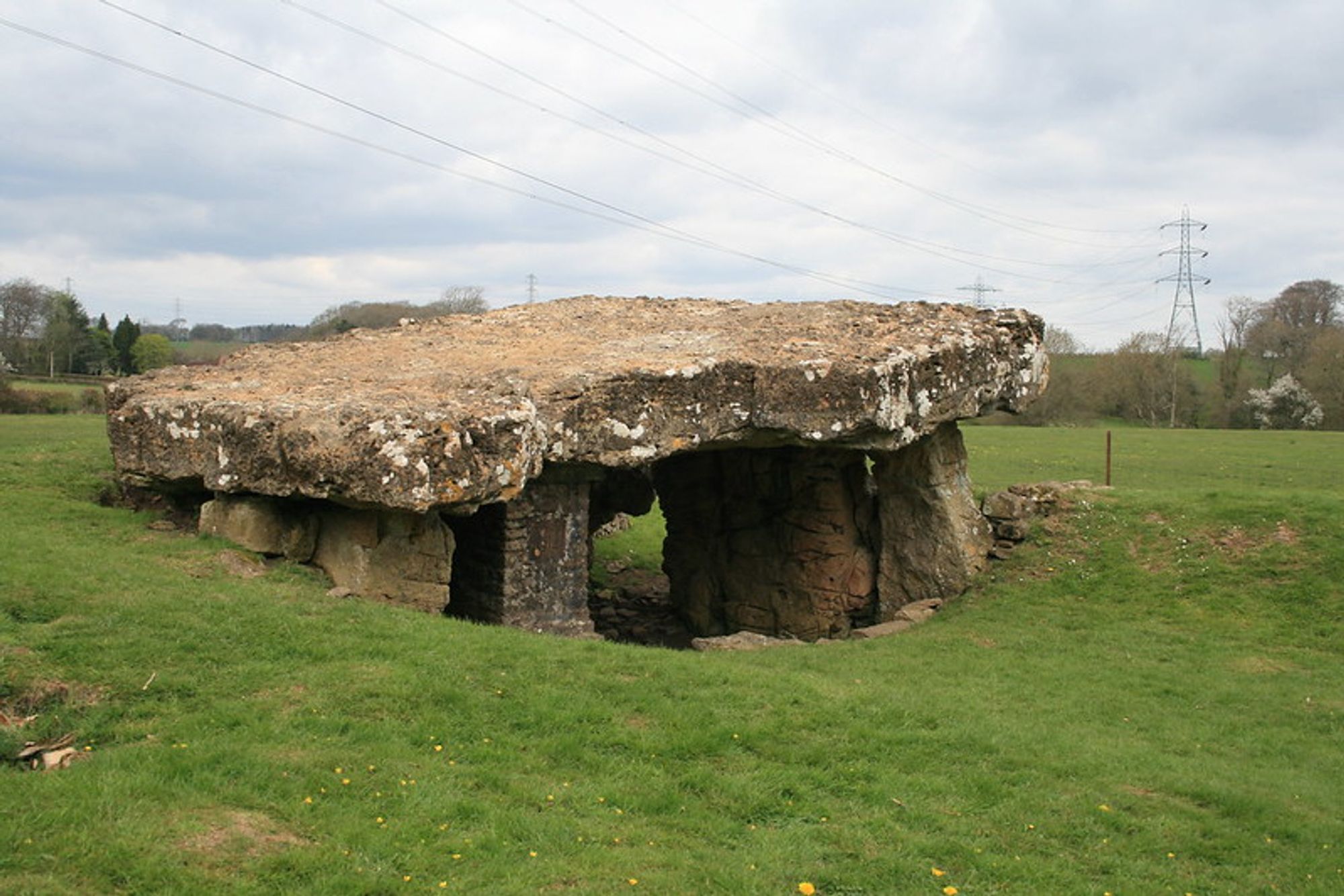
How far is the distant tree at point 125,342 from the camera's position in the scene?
193 ft

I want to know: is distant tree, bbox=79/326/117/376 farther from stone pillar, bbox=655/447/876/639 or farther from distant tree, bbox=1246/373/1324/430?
distant tree, bbox=1246/373/1324/430

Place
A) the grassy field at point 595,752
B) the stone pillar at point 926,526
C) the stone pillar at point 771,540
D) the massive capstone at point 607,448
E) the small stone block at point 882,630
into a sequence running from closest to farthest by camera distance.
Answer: the grassy field at point 595,752
the massive capstone at point 607,448
the small stone block at point 882,630
the stone pillar at point 926,526
the stone pillar at point 771,540

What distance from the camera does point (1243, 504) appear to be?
59.8 feet

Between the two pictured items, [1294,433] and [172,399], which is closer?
[172,399]

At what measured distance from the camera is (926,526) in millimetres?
17719

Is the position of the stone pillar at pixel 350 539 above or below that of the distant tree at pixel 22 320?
below

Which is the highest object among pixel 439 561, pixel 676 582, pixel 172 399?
pixel 172 399

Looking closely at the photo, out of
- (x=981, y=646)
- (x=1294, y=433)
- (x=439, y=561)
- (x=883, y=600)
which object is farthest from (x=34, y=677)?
(x=1294, y=433)

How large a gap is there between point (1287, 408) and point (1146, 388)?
26.6 ft

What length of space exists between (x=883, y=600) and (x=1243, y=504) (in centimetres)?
634

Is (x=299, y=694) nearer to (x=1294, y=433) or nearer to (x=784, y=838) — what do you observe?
(x=784, y=838)

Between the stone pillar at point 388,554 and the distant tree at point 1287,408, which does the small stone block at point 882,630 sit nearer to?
the stone pillar at point 388,554

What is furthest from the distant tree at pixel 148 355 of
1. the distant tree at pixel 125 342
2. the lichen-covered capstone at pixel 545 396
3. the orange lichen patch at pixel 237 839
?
the orange lichen patch at pixel 237 839

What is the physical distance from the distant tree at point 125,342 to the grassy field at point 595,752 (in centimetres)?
4882
